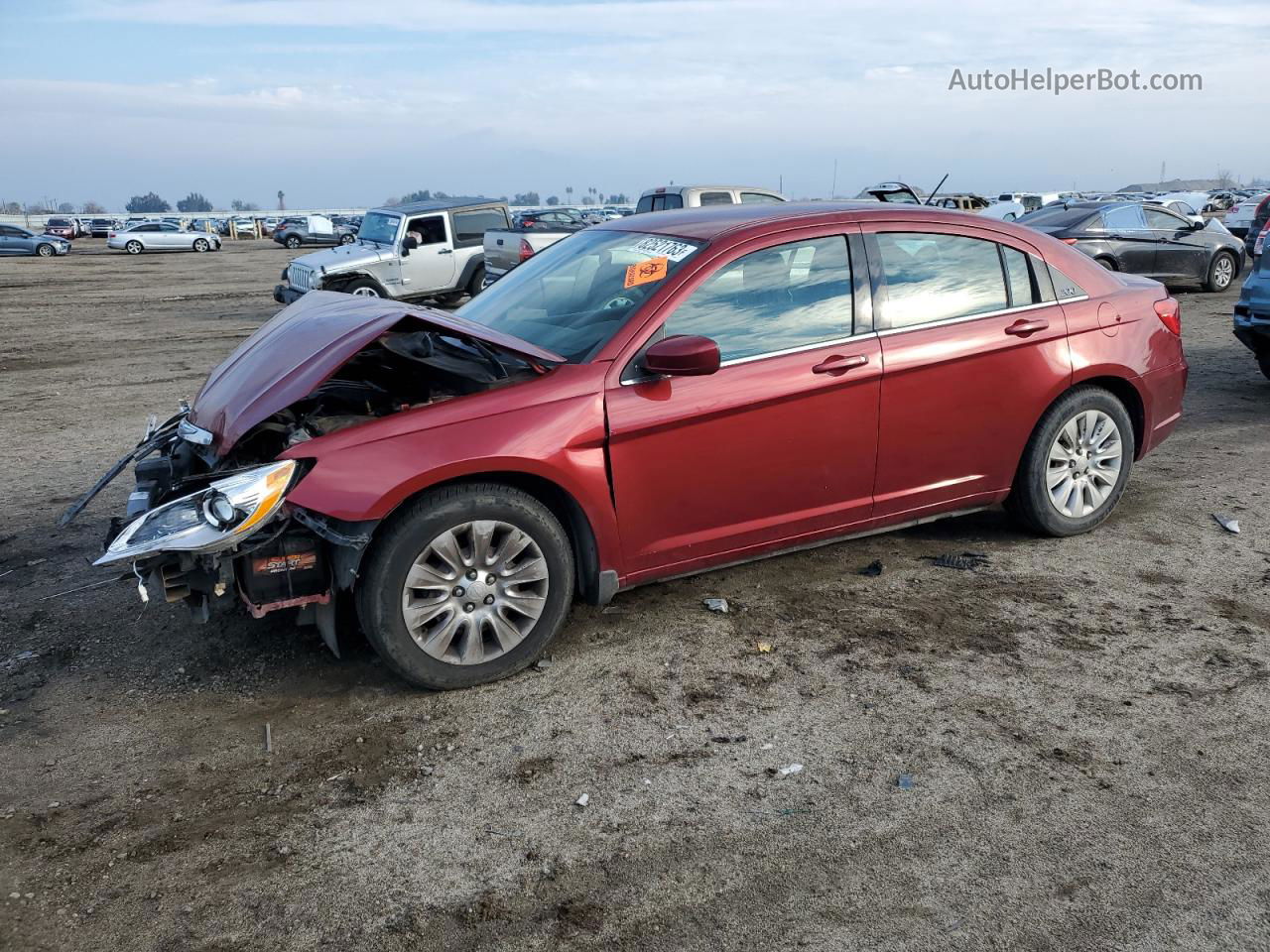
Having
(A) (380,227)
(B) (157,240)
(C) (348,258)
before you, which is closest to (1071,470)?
(C) (348,258)

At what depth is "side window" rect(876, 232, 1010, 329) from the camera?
16.0ft

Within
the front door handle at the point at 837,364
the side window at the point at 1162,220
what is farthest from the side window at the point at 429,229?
the front door handle at the point at 837,364

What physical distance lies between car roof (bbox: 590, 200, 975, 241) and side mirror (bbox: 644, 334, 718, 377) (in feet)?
2.33

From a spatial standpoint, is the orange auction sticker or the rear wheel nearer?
the orange auction sticker

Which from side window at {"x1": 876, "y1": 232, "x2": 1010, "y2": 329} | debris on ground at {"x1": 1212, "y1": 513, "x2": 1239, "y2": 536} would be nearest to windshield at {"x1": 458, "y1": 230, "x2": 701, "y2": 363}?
side window at {"x1": 876, "y1": 232, "x2": 1010, "y2": 329}

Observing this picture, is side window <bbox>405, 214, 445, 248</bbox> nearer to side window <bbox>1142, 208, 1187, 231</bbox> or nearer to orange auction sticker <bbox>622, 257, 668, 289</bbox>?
side window <bbox>1142, 208, 1187, 231</bbox>

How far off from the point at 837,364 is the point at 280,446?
2.40m

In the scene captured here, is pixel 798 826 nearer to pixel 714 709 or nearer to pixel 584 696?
pixel 714 709

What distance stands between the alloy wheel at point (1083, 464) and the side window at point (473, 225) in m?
13.0

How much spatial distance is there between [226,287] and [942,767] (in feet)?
82.8

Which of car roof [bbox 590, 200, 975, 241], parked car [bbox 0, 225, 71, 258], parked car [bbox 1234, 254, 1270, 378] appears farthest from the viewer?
parked car [bbox 0, 225, 71, 258]

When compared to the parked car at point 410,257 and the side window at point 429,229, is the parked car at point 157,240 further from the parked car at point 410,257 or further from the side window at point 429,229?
the side window at point 429,229

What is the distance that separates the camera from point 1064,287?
5.36 meters

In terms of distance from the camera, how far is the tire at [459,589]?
3877 mm
